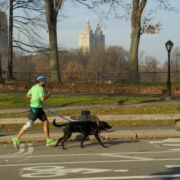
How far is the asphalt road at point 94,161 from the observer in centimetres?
741

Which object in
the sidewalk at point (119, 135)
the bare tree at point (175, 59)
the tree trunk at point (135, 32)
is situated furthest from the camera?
the bare tree at point (175, 59)

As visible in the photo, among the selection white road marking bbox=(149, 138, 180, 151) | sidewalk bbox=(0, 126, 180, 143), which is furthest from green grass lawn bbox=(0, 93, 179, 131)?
white road marking bbox=(149, 138, 180, 151)

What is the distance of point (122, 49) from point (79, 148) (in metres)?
93.2

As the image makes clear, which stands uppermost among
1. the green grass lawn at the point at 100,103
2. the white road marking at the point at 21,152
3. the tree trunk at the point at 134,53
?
the tree trunk at the point at 134,53

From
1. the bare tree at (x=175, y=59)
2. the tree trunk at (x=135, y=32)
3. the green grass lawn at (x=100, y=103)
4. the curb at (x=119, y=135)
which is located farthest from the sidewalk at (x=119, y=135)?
the bare tree at (x=175, y=59)

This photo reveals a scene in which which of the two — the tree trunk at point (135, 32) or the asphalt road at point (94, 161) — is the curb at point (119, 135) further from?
the tree trunk at point (135, 32)

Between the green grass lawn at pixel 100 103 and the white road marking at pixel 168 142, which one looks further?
the green grass lawn at pixel 100 103

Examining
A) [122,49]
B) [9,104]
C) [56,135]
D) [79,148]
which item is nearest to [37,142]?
[56,135]

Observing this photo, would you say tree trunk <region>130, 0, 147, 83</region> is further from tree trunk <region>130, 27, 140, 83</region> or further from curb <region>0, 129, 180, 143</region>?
curb <region>0, 129, 180, 143</region>

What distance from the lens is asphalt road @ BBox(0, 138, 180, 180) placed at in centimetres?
741

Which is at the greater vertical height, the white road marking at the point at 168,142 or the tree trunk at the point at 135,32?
the tree trunk at the point at 135,32

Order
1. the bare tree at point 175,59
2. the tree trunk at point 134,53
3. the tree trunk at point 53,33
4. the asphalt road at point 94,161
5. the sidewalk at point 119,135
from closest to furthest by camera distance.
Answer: the asphalt road at point 94,161
the sidewalk at point 119,135
the tree trunk at point 134,53
the tree trunk at point 53,33
the bare tree at point 175,59

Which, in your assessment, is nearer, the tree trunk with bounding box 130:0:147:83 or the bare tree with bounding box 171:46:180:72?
the tree trunk with bounding box 130:0:147:83

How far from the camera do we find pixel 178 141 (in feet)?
38.5
